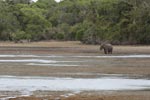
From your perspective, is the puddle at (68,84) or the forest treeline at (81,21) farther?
the forest treeline at (81,21)

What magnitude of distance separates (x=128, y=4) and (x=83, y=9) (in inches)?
1103

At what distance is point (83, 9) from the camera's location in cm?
9562

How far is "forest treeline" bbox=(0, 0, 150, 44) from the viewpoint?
6575cm

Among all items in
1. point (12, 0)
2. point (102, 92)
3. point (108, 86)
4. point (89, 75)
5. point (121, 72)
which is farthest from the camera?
point (12, 0)

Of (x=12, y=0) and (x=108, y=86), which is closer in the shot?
(x=108, y=86)

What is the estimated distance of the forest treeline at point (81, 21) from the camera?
65750 mm

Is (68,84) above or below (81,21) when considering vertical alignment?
below

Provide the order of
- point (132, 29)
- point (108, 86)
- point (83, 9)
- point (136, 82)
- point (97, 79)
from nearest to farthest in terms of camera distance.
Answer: point (108, 86)
point (136, 82)
point (97, 79)
point (132, 29)
point (83, 9)

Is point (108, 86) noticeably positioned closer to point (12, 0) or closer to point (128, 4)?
point (128, 4)

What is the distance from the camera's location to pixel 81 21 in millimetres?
93188

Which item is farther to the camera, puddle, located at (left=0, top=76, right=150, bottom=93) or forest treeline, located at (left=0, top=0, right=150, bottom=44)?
forest treeline, located at (left=0, top=0, right=150, bottom=44)

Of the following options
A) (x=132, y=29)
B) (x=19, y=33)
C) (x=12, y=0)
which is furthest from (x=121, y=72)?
(x=12, y=0)

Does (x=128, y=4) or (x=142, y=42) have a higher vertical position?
(x=128, y=4)

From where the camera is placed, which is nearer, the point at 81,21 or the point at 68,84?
the point at 68,84
